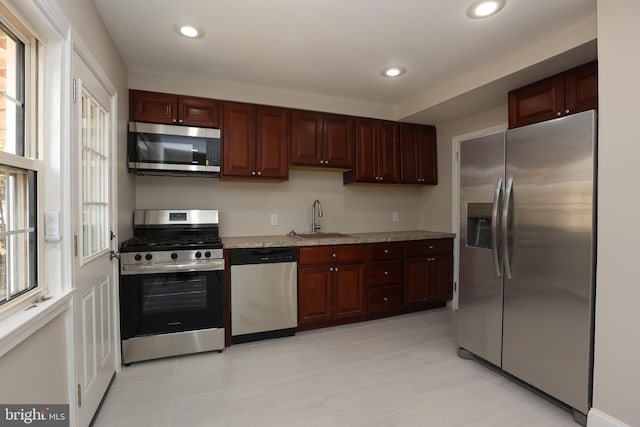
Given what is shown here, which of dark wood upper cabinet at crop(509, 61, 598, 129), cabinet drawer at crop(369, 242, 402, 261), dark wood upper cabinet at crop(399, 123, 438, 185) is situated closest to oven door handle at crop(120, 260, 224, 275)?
cabinet drawer at crop(369, 242, 402, 261)

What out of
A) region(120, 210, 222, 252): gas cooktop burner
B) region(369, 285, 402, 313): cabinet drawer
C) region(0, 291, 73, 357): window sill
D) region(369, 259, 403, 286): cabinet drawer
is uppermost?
region(120, 210, 222, 252): gas cooktop burner

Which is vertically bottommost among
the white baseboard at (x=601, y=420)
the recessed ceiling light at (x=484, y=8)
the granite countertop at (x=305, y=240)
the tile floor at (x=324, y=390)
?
the tile floor at (x=324, y=390)

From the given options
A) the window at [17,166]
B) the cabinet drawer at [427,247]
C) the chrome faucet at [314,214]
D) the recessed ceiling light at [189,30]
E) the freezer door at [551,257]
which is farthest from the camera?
the chrome faucet at [314,214]

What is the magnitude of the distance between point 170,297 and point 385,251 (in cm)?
216

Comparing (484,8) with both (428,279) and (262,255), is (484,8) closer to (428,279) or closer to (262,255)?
(262,255)

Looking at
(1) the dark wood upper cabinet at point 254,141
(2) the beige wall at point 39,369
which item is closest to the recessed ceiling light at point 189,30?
(1) the dark wood upper cabinet at point 254,141

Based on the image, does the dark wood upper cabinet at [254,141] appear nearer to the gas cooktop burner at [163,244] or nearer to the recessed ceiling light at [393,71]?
the gas cooktop burner at [163,244]

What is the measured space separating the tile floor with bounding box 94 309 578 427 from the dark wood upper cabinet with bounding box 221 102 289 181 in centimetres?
166

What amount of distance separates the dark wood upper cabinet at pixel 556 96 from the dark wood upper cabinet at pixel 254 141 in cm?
219

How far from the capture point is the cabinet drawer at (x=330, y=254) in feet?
9.89

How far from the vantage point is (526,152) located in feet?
6.84

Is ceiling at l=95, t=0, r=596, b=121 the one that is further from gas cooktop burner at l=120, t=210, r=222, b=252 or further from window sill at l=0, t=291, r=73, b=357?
window sill at l=0, t=291, r=73, b=357

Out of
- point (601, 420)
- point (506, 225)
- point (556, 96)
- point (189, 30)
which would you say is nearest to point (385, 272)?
point (506, 225)

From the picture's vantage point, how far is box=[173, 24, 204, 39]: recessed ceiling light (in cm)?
214
